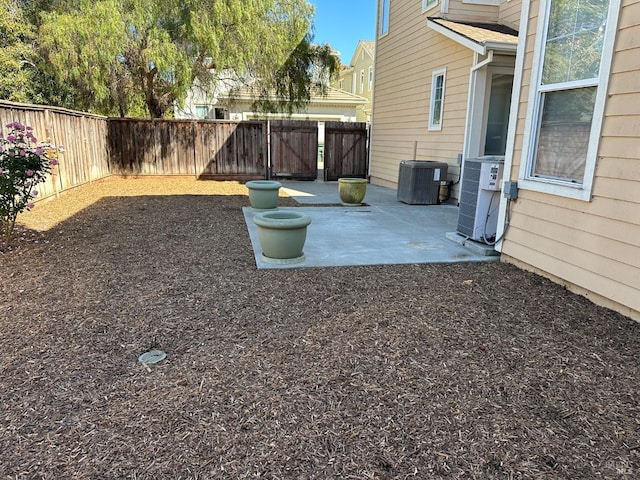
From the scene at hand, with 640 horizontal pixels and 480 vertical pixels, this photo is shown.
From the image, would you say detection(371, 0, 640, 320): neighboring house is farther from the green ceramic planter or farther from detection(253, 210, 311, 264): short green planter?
the green ceramic planter

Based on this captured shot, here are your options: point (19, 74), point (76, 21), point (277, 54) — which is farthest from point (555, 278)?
point (19, 74)

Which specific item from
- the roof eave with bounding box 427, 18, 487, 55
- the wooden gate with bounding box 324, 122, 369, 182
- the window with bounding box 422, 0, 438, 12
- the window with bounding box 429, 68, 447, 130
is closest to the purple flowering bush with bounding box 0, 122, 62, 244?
the roof eave with bounding box 427, 18, 487, 55

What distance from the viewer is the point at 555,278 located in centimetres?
406

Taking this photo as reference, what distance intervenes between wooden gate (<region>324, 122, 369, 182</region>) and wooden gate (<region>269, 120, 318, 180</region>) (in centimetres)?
44

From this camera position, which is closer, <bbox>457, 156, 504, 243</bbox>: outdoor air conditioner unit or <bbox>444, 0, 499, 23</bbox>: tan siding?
<bbox>457, 156, 504, 243</bbox>: outdoor air conditioner unit

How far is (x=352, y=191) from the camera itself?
27.4 ft

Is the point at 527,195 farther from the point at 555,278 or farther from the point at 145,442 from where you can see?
the point at 145,442

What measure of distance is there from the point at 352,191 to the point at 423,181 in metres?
1.51

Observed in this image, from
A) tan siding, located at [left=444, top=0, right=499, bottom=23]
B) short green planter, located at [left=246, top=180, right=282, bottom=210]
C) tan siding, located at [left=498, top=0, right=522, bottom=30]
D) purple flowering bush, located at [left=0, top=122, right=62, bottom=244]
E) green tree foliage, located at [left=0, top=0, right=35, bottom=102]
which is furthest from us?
green tree foliage, located at [left=0, top=0, right=35, bottom=102]

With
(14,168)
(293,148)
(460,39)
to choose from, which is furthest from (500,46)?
(293,148)

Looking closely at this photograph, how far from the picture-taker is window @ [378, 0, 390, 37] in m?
11.7

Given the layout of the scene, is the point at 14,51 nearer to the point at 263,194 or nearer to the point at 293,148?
the point at 293,148

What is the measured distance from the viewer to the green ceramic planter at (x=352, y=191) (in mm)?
8344

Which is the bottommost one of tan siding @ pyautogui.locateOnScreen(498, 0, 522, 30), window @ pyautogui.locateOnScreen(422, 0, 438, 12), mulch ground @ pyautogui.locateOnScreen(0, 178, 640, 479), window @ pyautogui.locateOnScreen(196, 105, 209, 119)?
mulch ground @ pyautogui.locateOnScreen(0, 178, 640, 479)
